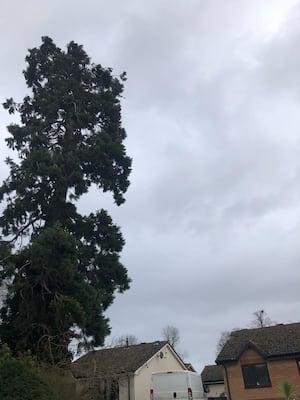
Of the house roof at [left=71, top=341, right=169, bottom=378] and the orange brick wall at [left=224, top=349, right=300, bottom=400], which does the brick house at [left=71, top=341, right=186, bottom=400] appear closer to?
the house roof at [left=71, top=341, right=169, bottom=378]

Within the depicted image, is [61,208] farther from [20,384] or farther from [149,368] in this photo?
[149,368]

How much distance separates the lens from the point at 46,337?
1537 cm

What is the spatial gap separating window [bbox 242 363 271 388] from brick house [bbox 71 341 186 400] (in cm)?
714

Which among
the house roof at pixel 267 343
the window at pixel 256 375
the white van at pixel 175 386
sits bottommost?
the white van at pixel 175 386

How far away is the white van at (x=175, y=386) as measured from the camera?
20.8m

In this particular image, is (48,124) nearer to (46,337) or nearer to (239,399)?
(46,337)

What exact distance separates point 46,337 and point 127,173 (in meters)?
9.77

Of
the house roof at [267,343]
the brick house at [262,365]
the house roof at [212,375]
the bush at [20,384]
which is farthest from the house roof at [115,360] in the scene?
the house roof at [212,375]

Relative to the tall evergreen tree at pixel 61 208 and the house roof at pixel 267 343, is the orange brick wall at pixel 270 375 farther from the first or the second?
the tall evergreen tree at pixel 61 208

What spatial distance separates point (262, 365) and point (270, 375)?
31.2 inches

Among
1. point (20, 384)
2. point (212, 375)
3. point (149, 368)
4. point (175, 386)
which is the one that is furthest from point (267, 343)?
point (20, 384)

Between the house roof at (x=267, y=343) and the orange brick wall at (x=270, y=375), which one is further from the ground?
the house roof at (x=267, y=343)

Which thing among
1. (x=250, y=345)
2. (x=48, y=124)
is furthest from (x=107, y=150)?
(x=250, y=345)

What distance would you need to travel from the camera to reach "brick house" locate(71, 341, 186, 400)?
15.9m
